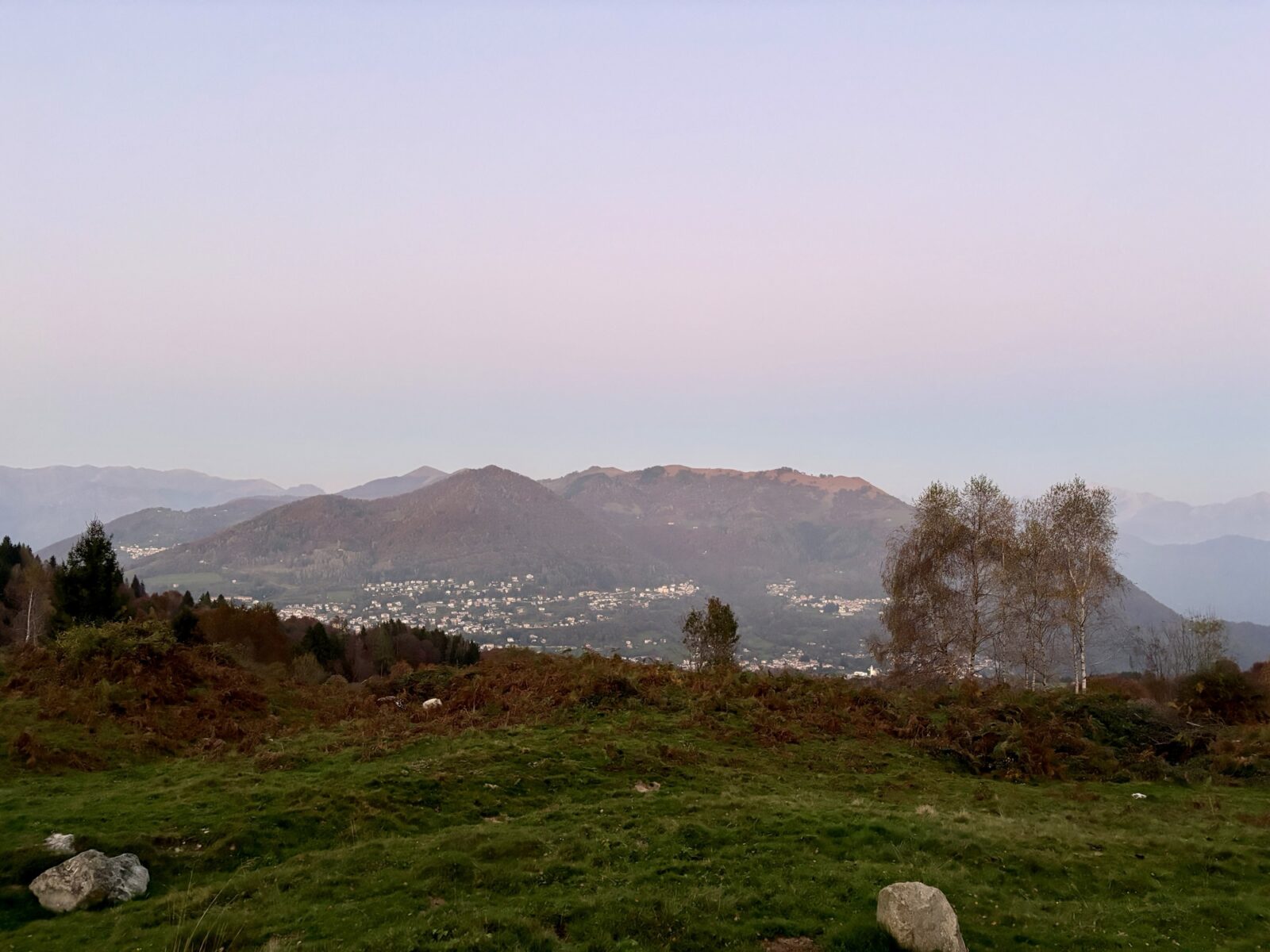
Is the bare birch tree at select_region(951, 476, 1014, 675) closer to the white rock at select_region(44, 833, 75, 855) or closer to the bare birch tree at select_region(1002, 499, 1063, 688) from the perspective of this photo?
the bare birch tree at select_region(1002, 499, 1063, 688)

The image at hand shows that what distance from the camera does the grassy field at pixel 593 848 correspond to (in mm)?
12508

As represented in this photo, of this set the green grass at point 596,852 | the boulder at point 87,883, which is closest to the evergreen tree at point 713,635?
the green grass at point 596,852

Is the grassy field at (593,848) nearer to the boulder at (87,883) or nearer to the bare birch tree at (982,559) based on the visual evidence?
the boulder at (87,883)

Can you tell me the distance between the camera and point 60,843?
1481 centimetres

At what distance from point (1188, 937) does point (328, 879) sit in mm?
17168

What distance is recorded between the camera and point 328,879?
46.7 feet

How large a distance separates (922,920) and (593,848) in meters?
7.58

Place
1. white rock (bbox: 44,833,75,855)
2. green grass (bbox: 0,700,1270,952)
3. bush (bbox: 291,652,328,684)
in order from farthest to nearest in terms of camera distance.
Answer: bush (bbox: 291,652,328,684), white rock (bbox: 44,833,75,855), green grass (bbox: 0,700,1270,952)

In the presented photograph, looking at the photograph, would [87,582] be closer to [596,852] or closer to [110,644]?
[110,644]

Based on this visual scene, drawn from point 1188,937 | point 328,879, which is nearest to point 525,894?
point 328,879

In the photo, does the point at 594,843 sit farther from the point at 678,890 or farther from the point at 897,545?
the point at 897,545

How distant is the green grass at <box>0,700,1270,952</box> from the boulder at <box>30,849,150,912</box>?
0.35m

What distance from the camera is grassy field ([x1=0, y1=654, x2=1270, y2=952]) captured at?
12.5 m

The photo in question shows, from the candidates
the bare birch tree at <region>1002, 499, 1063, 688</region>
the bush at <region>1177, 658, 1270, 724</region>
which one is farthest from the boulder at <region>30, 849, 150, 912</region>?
the bare birch tree at <region>1002, 499, 1063, 688</region>
